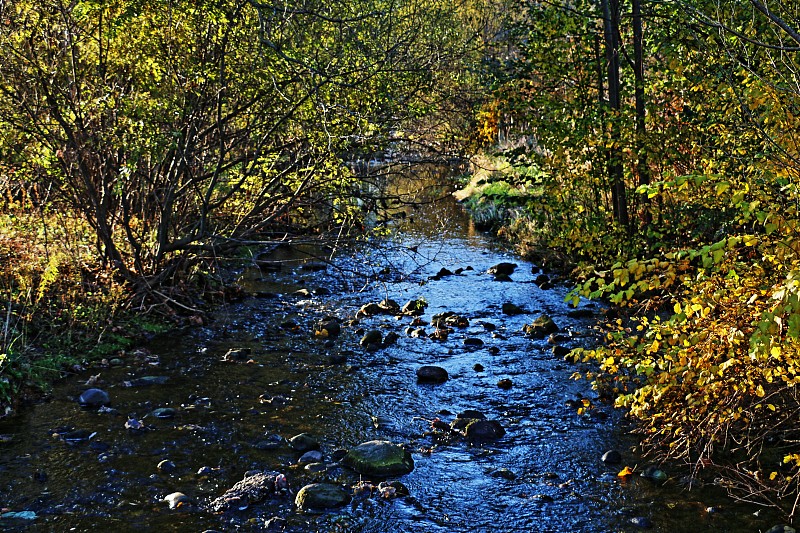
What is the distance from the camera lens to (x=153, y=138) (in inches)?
407

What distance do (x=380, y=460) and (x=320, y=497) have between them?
805 mm

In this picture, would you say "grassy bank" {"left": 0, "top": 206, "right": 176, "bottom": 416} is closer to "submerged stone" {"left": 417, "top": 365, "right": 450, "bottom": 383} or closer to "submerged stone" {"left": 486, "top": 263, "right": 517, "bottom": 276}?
"submerged stone" {"left": 417, "top": 365, "right": 450, "bottom": 383}

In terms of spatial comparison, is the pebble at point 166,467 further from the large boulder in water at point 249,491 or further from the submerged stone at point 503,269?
the submerged stone at point 503,269

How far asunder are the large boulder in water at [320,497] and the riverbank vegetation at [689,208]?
246 cm

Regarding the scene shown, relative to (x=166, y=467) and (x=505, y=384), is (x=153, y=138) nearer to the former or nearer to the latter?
(x=166, y=467)

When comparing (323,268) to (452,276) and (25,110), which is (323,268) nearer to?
(452,276)

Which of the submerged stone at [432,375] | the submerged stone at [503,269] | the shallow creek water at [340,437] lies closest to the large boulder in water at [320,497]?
the shallow creek water at [340,437]

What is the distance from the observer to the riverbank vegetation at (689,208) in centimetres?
521

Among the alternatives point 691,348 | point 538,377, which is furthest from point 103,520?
point 538,377

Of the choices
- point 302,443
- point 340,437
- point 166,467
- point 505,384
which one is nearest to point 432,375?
point 505,384

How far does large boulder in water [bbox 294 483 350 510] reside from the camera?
6191 mm

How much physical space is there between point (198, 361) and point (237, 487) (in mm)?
3723

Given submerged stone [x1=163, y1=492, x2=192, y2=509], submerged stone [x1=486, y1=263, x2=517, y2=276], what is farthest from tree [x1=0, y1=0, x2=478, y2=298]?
submerged stone [x1=163, y1=492, x2=192, y2=509]

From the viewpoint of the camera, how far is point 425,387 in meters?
9.09
